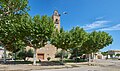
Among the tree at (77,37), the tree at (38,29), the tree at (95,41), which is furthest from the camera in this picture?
the tree at (95,41)

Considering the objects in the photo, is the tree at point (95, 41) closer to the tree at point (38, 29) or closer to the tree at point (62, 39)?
the tree at point (62, 39)

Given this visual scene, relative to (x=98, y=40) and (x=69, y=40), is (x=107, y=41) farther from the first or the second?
(x=69, y=40)

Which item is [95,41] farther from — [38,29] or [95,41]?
[38,29]

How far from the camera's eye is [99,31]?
5059cm

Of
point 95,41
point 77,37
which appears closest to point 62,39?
point 77,37

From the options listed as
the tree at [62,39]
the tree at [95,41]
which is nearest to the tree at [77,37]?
the tree at [62,39]

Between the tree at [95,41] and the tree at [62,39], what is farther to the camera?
the tree at [95,41]

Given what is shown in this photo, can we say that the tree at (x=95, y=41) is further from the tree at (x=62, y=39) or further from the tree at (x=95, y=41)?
the tree at (x=62, y=39)

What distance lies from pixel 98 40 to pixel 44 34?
681 inches

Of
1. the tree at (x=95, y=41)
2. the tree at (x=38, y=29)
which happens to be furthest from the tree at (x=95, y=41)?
the tree at (x=38, y=29)

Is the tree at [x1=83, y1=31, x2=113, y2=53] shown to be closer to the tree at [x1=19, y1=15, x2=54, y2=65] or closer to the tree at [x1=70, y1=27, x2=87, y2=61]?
the tree at [x1=70, y1=27, x2=87, y2=61]

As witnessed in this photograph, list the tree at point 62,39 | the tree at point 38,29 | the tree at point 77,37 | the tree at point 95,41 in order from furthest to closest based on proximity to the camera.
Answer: the tree at point 95,41
the tree at point 62,39
the tree at point 77,37
the tree at point 38,29

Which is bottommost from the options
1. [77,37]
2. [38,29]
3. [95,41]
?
[95,41]

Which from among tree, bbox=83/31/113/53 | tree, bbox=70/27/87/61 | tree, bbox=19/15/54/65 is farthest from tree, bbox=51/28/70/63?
tree, bbox=83/31/113/53
